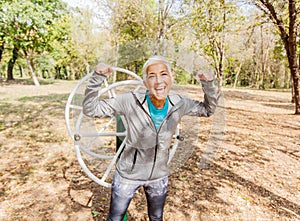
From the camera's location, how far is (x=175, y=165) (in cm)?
292

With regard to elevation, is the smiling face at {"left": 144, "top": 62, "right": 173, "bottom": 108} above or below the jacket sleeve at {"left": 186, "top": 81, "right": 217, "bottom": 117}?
above

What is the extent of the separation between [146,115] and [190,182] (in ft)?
10.3

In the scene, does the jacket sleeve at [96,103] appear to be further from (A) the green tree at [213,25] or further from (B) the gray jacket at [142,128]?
(A) the green tree at [213,25]

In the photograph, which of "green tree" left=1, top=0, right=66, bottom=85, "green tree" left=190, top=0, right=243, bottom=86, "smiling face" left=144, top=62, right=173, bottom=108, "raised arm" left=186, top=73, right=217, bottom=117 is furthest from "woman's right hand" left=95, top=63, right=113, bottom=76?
"green tree" left=1, top=0, right=66, bottom=85

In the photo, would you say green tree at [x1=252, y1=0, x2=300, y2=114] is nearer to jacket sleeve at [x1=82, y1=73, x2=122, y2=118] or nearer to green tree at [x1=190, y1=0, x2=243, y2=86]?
green tree at [x1=190, y1=0, x2=243, y2=86]

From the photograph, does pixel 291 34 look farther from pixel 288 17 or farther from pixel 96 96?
pixel 96 96

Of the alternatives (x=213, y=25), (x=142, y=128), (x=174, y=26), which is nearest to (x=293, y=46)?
(x=213, y=25)

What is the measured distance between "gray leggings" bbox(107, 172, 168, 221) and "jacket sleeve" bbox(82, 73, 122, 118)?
1.97 ft

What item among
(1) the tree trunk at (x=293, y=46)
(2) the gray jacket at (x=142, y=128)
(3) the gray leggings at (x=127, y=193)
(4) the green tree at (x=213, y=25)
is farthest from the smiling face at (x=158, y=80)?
(1) the tree trunk at (x=293, y=46)

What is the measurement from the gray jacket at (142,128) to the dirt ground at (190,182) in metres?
0.42

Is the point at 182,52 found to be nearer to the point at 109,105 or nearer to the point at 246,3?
the point at 109,105

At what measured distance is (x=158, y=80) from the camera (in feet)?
6.07

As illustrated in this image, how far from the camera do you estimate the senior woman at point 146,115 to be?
73.1 inches

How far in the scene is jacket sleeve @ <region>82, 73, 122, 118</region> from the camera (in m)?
1.79
